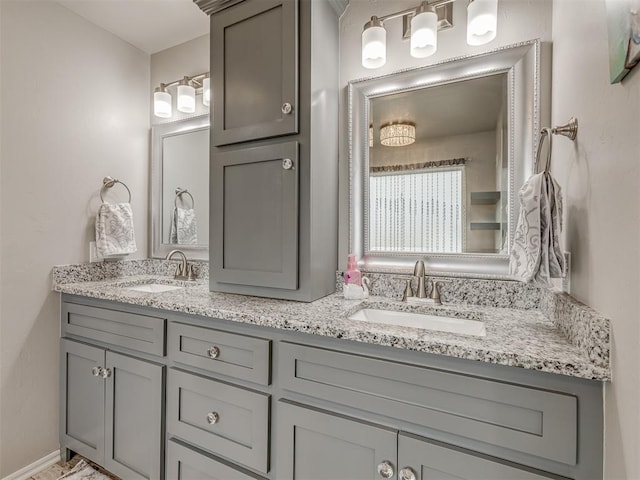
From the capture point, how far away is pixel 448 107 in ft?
4.59

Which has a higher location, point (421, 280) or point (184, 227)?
point (184, 227)

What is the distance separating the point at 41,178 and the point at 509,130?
223 cm

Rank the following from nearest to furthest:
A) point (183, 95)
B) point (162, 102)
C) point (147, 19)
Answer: point (147, 19) → point (183, 95) → point (162, 102)

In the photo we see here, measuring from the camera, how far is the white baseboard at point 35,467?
1.63m

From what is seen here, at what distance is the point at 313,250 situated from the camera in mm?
1344

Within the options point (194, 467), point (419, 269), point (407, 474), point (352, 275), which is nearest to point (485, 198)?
point (419, 269)

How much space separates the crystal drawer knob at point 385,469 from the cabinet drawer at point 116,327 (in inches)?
36.7

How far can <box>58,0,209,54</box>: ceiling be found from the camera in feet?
5.89

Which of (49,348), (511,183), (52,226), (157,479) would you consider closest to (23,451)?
(49,348)

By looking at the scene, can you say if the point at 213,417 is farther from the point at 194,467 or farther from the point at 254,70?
the point at 254,70

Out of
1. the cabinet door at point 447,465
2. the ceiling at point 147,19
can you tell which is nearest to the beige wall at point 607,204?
the cabinet door at point 447,465

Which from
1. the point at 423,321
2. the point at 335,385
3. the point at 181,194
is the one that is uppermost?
the point at 181,194

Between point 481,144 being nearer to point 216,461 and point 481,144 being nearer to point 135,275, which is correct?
point 216,461

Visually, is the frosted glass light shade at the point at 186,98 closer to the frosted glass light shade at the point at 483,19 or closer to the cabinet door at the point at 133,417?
the cabinet door at the point at 133,417
